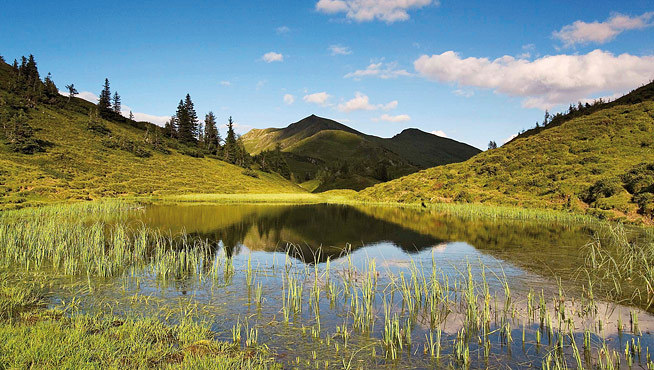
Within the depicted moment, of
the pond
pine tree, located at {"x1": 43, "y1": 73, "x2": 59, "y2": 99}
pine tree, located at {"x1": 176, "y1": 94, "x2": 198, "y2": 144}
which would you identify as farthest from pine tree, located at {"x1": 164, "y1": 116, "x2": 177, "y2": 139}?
the pond

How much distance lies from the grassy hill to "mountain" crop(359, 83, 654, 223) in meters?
57.0

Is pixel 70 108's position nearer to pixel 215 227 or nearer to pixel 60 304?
pixel 215 227

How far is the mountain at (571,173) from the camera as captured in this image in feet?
151

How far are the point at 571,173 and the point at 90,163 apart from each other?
366 ft

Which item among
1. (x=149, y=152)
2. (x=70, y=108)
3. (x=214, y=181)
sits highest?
(x=70, y=108)

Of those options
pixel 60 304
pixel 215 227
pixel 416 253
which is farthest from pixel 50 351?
pixel 215 227

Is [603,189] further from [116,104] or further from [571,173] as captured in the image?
[116,104]

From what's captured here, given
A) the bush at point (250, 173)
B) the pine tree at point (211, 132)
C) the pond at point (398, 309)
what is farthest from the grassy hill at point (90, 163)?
the pond at point (398, 309)

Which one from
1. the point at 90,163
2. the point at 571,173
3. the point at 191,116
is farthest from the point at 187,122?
the point at 571,173

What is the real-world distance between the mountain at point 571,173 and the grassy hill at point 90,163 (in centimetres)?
5699

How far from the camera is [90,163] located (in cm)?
9544

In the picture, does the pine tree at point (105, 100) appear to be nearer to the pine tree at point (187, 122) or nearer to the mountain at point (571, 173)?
the pine tree at point (187, 122)

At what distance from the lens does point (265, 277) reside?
1681 cm

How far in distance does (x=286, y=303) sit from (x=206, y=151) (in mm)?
156602
